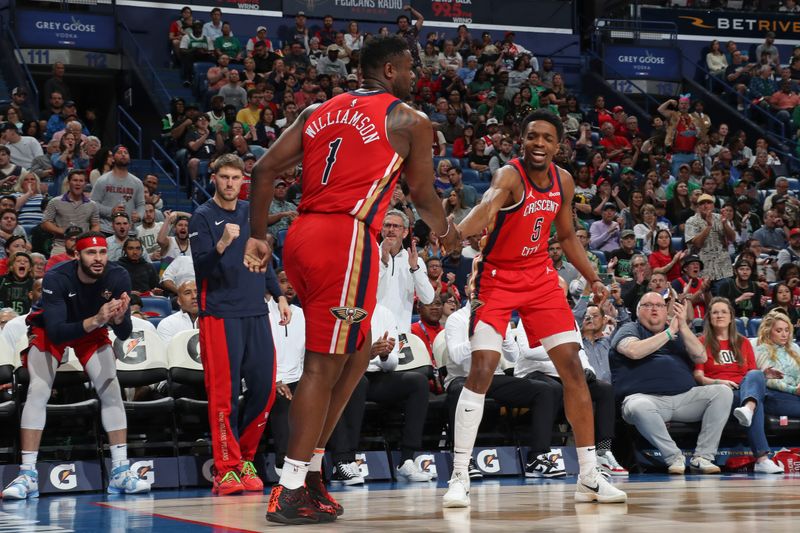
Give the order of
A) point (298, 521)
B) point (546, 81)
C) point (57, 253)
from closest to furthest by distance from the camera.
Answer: point (298, 521) < point (57, 253) < point (546, 81)

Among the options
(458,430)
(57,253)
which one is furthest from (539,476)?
(57,253)

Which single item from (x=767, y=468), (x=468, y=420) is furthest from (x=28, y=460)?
(x=767, y=468)

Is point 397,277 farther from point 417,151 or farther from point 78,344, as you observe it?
point 417,151

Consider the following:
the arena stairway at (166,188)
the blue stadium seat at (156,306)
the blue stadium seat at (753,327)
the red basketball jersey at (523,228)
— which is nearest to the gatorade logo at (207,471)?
the blue stadium seat at (156,306)

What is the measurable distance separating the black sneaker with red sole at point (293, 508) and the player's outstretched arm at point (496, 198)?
1848 millimetres

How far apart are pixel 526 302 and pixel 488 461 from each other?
312 centimetres

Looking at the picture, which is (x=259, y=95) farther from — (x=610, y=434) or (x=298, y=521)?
(x=298, y=521)

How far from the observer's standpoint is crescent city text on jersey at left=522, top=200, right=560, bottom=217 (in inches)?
253

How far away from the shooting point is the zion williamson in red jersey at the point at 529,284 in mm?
6191

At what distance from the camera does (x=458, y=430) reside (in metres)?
6.26

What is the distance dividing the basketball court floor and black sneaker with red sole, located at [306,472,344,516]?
69mm

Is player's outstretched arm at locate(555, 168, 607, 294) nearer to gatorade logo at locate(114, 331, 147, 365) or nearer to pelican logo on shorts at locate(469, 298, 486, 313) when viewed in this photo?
pelican logo on shorts at locate(469, 298, 486, 313)

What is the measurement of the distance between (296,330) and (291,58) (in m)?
10.1

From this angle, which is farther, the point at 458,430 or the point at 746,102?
the point at 746,102
